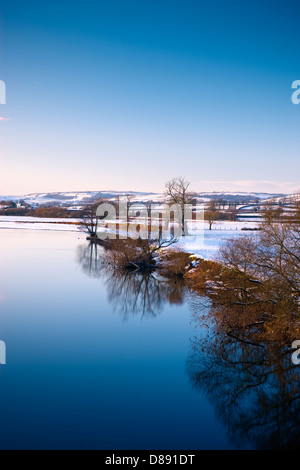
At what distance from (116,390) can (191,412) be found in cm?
181

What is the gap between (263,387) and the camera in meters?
8.43

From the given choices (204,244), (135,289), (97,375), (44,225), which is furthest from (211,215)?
(97,375)

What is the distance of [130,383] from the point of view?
27.9 feet

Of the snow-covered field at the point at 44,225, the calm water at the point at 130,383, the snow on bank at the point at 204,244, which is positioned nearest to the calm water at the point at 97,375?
the calm water at the point at 130,383

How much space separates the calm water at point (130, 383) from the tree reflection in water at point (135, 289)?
0.26m

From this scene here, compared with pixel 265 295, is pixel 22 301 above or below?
below

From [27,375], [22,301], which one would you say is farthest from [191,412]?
[22,301]

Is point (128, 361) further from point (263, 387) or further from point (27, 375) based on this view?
point (263, 387)

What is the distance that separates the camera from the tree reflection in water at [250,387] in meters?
6.80

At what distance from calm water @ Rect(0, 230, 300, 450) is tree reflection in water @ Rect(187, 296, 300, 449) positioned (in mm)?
24

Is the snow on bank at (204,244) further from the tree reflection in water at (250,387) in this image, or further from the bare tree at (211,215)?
the tree reflection in water at (250,387)

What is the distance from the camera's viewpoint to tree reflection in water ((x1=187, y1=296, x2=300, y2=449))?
680cm
